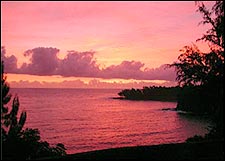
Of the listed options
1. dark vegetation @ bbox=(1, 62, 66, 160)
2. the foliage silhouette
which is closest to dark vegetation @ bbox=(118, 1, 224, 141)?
the foliage silhouette

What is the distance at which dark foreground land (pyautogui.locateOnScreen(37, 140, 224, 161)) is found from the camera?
423 inches

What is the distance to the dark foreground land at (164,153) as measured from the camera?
10.8 m

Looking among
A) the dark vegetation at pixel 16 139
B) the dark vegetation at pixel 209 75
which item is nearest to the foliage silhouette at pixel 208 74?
the dark vegetation at pixel 209 75

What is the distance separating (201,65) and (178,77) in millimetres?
1583

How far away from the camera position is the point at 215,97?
19.4 meters

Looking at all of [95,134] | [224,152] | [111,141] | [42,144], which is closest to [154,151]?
[224,152]

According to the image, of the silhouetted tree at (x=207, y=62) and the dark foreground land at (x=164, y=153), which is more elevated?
the silhouetted tree at (x=207, y=62)

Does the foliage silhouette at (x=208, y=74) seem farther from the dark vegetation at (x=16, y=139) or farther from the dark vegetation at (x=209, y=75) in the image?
the dark vegetation at (x=16, y=139)

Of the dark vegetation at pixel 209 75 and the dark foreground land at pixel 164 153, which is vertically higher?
the dark vegetation at pixel 209 75

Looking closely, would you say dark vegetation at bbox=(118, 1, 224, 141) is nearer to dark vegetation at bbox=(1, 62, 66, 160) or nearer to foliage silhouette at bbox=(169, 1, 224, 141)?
foliage silhouette at bbox=(169, 1, 224, 141)

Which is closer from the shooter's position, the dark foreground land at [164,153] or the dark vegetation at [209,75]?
the dark foreground land at [164,153]

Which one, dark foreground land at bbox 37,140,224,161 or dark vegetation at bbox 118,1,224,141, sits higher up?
dark vegetation at bbox 118,1,224,141

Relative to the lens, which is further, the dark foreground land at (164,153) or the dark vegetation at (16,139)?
the dark vegetation at (16,139)

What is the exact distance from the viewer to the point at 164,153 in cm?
1148
